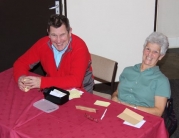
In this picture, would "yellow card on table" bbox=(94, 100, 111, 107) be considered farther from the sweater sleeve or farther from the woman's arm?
the sweater sleeve

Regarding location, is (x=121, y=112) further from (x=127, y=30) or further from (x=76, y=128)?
(x=127, y=30)

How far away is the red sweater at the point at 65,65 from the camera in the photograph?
2941 mm

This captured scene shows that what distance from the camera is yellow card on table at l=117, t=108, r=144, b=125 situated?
8.10ft

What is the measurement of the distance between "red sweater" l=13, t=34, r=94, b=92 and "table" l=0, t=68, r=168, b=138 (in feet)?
0.69

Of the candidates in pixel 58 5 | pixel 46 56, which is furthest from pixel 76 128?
pixel 58 5

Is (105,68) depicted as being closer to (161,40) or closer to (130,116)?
(161,40)

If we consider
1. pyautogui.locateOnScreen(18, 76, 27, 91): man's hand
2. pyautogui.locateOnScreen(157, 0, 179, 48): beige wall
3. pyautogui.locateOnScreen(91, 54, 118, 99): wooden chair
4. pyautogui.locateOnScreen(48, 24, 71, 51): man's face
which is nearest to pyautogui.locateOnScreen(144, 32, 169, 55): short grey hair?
pyautogui.locateOnScreen(91, 54, 118, 99): wooden chair

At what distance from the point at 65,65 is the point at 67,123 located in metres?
0.81

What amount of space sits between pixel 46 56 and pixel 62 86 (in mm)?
434

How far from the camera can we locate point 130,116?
2.53 metres

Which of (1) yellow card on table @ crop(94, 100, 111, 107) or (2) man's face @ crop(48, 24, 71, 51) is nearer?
(1) yellow card on table @ crop(94, 100, 111, 107)

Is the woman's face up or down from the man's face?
down

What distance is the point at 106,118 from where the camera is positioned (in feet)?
8.25

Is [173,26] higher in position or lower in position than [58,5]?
lower
